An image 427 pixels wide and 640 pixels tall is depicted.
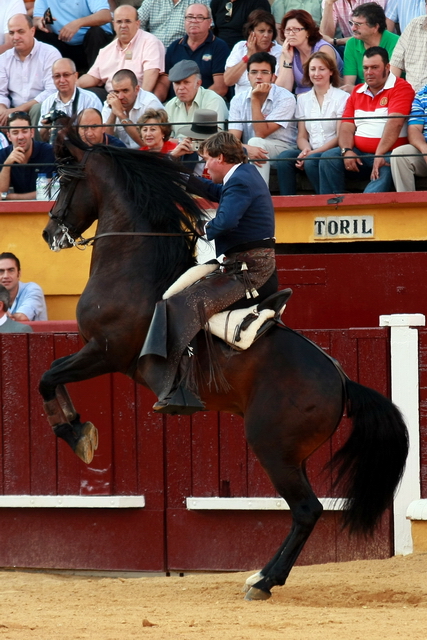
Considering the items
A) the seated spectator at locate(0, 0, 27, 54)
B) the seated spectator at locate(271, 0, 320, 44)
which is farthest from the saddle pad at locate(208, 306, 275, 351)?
the seated spectator at locate(0, 0, 27, 54)

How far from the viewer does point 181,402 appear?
5.15m

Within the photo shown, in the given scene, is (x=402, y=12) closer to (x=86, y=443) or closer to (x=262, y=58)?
(x=262, y=58)

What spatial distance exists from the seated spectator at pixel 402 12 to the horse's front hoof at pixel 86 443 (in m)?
5.91

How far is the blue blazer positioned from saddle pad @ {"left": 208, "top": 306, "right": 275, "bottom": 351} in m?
0.43

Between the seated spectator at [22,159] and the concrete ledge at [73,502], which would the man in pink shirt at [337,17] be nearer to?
the seated spectator at [22,159]

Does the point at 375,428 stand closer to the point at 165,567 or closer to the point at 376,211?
the point at 165,567

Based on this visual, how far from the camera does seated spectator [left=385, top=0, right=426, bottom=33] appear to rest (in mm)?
9727

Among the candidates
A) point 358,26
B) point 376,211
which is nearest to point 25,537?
point 376,211

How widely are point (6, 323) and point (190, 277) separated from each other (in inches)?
108

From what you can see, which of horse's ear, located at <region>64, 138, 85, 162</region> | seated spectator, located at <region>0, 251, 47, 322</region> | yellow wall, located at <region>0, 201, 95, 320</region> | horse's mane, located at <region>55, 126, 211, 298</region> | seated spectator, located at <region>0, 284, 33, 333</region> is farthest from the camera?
yellow wall, located at <region>0, 201, 95, 320</region>

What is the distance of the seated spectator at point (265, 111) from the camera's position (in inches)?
350

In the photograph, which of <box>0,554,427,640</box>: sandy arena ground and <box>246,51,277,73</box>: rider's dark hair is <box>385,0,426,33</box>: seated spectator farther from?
<box>0,554,427,640</box>: sandy arena ground

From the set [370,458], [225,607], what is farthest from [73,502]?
[370,458]

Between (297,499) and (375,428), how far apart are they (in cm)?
58
